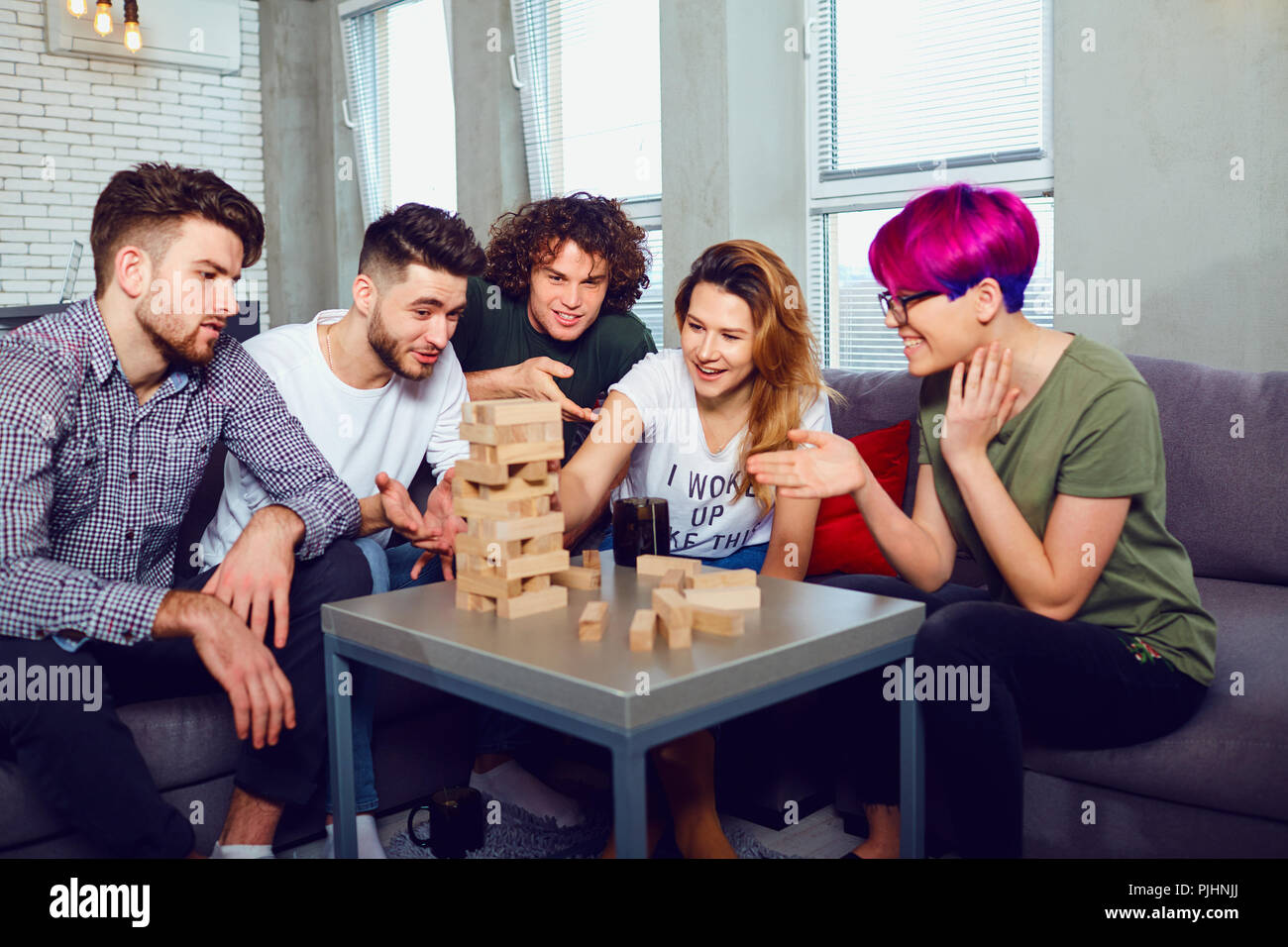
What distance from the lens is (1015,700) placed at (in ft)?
5.39

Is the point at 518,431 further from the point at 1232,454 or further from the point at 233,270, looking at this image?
the point at 1232,454

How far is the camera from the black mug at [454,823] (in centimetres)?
204

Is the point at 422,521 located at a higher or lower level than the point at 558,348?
lower

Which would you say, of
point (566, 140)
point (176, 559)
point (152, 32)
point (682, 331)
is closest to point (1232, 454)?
point (682, 331)

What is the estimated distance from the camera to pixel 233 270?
6.47ft

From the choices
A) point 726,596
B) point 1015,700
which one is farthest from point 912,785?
A: point 726,596

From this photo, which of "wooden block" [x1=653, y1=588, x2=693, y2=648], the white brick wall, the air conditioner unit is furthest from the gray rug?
the air conditioner unit

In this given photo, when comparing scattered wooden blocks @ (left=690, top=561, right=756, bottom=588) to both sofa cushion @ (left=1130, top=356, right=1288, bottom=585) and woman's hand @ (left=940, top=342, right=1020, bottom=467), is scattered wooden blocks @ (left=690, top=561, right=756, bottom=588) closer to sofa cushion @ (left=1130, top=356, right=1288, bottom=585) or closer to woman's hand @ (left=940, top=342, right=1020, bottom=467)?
woman's hand @ (left=940, top=342, right=1020, bottom=467)

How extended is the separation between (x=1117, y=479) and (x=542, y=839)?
1.26 m

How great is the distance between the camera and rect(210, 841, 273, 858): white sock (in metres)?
1.84

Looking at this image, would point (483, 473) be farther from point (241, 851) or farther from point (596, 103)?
point (596, 103)

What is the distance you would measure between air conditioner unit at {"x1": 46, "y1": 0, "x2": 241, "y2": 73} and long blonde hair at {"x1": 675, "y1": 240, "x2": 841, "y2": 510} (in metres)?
4.75

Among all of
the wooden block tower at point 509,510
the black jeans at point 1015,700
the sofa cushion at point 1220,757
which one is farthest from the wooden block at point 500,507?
the sofa cushion at point 1220,757

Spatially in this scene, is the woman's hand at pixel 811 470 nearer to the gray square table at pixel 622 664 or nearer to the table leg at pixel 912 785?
the gray square table at pixel 622 664
